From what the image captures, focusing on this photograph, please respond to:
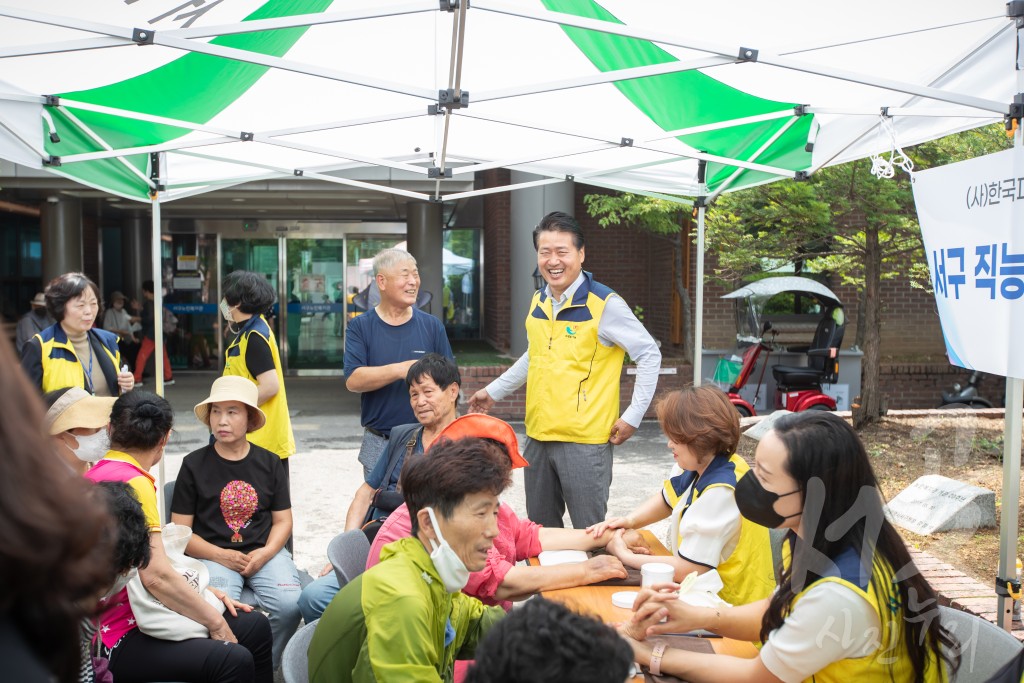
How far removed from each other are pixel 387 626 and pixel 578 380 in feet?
8.28

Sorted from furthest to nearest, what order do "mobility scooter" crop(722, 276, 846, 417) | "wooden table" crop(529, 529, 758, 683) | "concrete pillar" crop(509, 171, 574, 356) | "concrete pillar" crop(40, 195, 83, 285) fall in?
"concrete pillar" crop(40, 195, 83, 285)
"concrete pillar" crop(509, 171, 574, 356)
"mobility scooter" crop(722, 276, 846, 417)
"wooden table" crop(529, 529, 758, 683)

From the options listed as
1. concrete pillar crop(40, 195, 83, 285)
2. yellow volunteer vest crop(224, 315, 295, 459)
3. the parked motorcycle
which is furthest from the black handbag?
concrete pillar crop(40, 195, 83, 285)

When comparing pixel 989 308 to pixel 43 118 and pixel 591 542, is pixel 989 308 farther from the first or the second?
pixel 43 118

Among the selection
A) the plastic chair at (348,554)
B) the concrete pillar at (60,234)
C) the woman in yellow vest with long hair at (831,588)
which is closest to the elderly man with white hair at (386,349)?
the plastic chair at (348,554)

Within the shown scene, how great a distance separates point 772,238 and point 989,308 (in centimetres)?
609

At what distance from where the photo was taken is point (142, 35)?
11.0ft

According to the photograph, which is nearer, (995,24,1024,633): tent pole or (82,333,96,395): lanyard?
(995,24,1024,633): tent pole

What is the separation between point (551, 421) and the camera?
175 inches

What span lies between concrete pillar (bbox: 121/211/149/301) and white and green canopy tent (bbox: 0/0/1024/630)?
454 inches

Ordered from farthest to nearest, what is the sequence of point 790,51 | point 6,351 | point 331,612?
1. point 790,51
2. point 331,612
3. point 6,351

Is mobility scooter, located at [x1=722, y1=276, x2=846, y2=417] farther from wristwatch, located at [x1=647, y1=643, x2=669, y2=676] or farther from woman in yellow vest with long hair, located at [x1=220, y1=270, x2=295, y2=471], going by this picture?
wristwatch, located at [x1=647, y1=643, x2=669, y2=676]

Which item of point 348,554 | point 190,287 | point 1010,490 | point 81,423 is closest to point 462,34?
point 348,554

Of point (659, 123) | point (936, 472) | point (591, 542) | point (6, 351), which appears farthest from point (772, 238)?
point (6, 351)

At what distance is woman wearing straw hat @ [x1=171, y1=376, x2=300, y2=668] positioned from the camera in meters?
3.84
